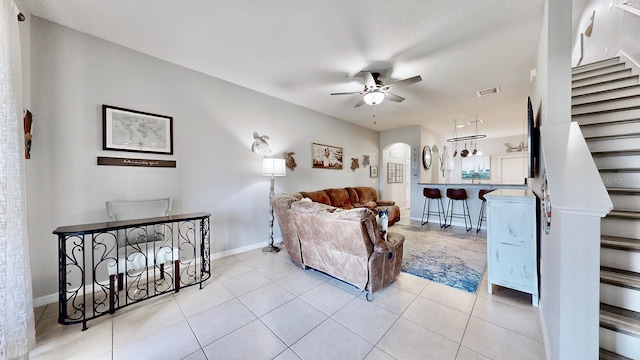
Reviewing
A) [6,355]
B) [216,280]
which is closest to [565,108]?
[216,280]

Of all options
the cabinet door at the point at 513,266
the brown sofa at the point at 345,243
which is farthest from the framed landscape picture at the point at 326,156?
the cabinet door at the point at 513,266

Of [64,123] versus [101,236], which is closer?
[64,123]

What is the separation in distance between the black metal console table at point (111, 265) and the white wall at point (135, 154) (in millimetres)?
224

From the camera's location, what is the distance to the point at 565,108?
1566mm

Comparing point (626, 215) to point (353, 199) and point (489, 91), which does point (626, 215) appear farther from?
point (353, 199)

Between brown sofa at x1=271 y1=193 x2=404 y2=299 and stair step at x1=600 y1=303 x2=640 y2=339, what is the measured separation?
4.41 feet

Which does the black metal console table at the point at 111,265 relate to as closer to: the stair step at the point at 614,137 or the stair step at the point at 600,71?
the stair step at the point at 614,137

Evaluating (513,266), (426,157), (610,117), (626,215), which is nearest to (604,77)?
(610,117)

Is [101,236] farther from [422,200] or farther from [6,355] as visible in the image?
[422,200]

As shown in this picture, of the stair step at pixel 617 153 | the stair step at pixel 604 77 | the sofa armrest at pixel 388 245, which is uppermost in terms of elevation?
the stair step at pixel 604 77

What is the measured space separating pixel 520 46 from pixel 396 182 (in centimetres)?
575

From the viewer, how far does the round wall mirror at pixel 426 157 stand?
6222 mm

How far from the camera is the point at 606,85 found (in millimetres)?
2617

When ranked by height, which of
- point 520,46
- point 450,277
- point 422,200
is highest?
point 520,46
